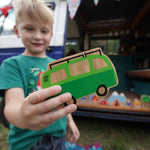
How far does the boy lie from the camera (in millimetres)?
272

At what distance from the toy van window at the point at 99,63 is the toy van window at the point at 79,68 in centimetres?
2

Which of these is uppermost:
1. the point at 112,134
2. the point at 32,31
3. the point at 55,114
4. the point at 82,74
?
the point at 32,31

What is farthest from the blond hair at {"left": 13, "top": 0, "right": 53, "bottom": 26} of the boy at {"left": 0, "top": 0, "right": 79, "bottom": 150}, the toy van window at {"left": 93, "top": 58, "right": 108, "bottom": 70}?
the toy van window at {"left": 93, "top": 58, "right": 108, "bottom": 70}

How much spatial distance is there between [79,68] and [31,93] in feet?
0.68

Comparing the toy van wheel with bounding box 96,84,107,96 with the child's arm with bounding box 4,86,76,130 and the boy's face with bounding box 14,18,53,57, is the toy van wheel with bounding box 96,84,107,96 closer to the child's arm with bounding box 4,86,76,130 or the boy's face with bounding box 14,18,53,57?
the child's arm with bounding box 4,86,76,130

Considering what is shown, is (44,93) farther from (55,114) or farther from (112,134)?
(112,134)

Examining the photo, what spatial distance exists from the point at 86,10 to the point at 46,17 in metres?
3.04

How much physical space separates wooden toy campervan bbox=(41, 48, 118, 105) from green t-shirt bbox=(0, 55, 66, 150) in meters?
0.23

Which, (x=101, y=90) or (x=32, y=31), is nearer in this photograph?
(x=101, y=90)

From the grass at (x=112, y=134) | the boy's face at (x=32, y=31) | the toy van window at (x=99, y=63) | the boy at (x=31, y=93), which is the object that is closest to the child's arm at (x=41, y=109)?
the boy at (x=31, y=93)

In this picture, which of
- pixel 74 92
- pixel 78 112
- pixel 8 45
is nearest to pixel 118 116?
pixel 78 112

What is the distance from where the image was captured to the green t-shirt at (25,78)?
17.9 inches

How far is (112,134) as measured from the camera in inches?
57.9

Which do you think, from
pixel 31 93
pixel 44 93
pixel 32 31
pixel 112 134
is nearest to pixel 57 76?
pixel 44 93
